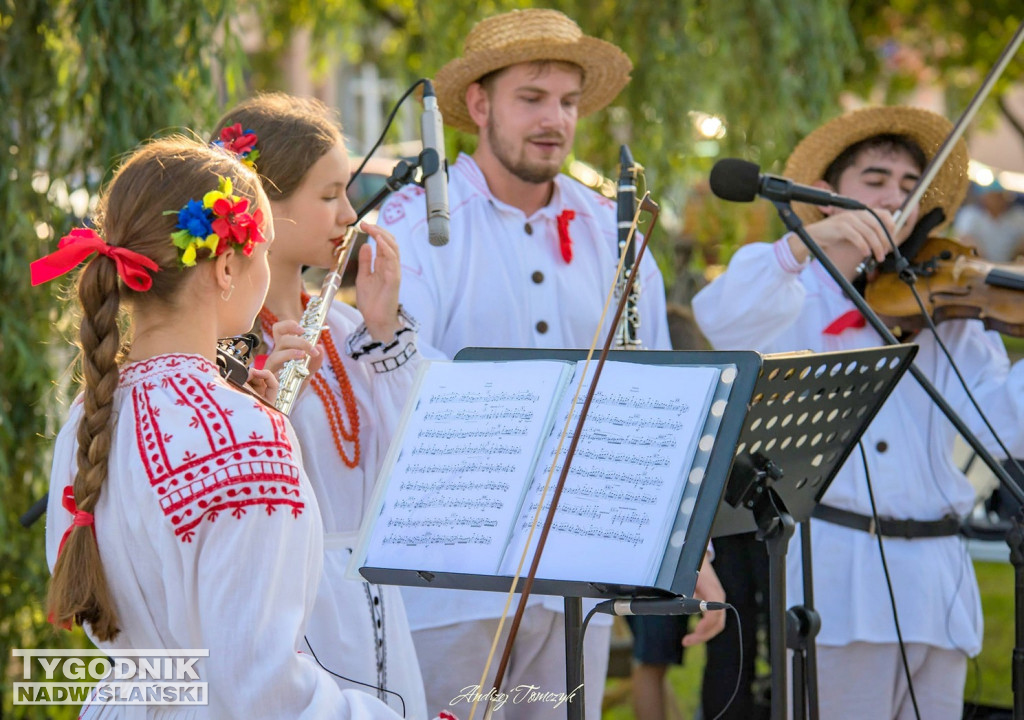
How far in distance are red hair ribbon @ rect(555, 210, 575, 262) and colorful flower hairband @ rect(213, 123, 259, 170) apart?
3.72 feet

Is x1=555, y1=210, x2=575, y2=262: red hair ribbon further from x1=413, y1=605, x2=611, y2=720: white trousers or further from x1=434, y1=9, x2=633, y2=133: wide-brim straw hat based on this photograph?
x1=413, y1=605, x2=611, y2=720: white trousers

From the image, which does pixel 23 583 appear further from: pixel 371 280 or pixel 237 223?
pixel 237 223

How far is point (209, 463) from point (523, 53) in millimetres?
2173

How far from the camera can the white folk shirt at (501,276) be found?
11.2 ft

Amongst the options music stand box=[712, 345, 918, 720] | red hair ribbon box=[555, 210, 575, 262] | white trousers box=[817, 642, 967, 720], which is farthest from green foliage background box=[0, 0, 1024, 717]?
white trousers box=[817, 642, 967, 720]

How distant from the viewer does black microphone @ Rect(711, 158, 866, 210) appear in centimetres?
293

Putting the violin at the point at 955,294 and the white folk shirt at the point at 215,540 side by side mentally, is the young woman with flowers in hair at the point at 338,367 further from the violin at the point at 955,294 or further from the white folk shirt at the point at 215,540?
the violin at the point at 955,294

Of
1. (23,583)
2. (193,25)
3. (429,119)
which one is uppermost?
(193,25)

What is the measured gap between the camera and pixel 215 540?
1.79 metres

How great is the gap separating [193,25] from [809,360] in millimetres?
2874

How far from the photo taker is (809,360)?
2.26 metres

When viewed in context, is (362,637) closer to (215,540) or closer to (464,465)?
(464,465)

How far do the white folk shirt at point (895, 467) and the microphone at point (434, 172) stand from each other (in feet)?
3.74

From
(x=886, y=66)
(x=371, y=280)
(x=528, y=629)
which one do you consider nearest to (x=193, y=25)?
(x=371, y=280)
